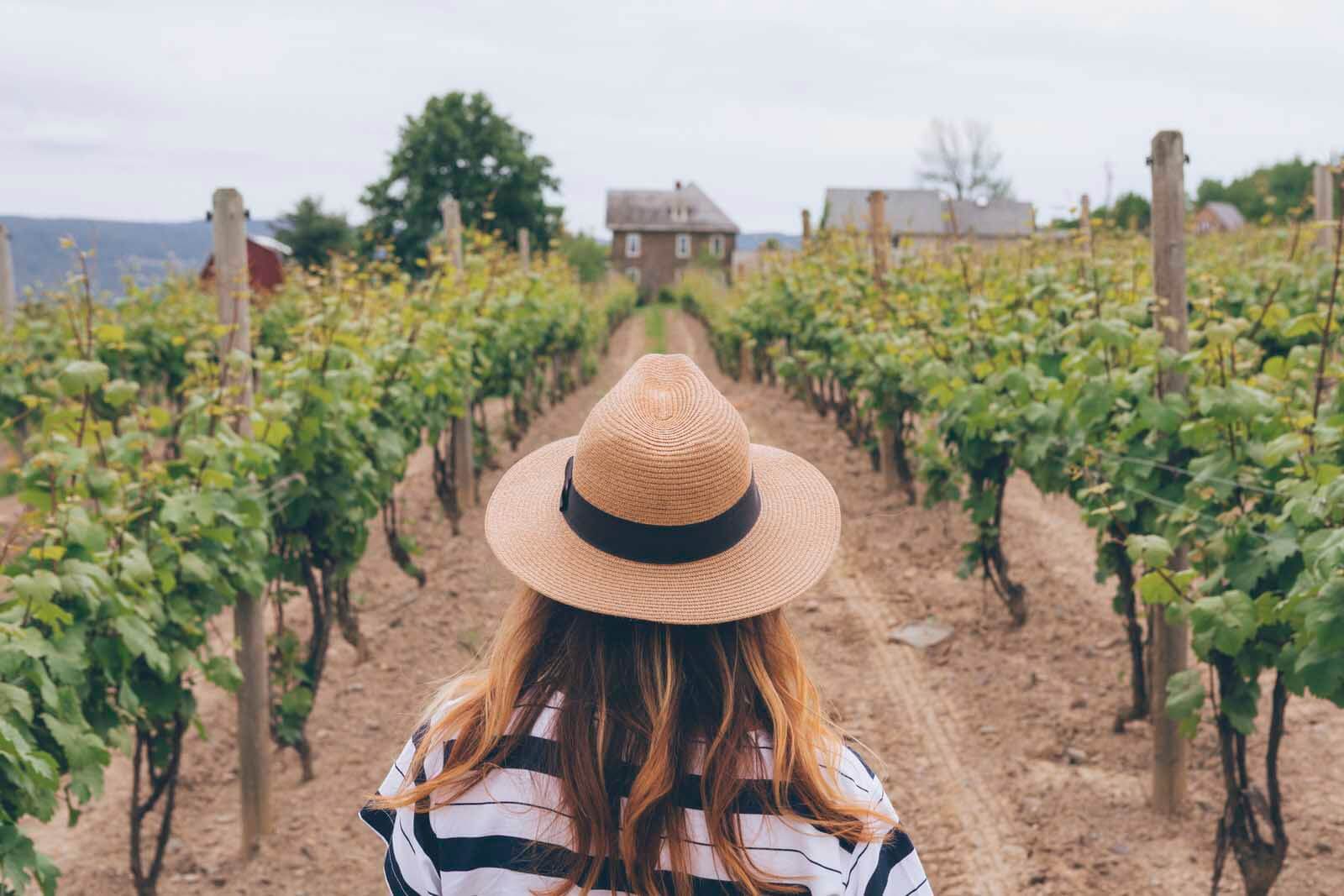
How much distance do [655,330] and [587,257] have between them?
30.3ft

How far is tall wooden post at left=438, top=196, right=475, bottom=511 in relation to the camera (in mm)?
9961

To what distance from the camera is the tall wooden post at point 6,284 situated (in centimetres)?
1131

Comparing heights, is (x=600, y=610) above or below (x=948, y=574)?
above

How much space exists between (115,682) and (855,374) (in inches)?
299

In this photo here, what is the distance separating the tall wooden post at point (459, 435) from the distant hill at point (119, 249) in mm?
1428

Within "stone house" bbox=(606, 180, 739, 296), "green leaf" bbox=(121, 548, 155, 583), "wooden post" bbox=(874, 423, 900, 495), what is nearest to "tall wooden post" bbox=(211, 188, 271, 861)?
"green leaf" bbox=(121, 548, 155, 583)

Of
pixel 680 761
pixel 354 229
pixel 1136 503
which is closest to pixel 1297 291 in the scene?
pixel 1136 503

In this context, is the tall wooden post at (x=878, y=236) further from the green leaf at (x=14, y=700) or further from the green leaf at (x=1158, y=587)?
Answer: the green leaf at (x=14, y=700)

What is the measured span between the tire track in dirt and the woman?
10.1 ft

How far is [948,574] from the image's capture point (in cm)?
809

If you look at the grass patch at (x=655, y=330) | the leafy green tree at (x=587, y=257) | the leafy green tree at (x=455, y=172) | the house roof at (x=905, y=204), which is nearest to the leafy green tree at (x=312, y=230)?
the leafy green tree at (x=455, y=172)

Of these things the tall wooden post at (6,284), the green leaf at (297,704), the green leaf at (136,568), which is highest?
the tall wooden post at (6,284)

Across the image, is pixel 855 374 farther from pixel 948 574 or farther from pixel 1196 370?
pixel 1196 370

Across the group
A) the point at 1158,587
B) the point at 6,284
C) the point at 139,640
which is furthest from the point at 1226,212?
the point at 139,640
